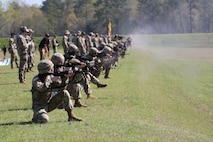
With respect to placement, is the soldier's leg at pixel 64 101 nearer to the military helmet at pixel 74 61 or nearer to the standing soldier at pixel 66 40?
the military helmet at pixel 74 61

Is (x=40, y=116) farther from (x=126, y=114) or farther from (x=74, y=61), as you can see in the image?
(x=126, y=114)

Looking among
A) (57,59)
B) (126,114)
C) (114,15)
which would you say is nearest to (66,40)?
(126,114)

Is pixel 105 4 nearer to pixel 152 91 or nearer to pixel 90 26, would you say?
pixel 90 26

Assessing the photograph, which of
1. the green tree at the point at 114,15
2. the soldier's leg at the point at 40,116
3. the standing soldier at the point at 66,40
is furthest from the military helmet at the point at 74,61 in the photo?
the green tree at the point at 114,15

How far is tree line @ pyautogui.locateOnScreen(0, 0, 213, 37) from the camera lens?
79062 mm

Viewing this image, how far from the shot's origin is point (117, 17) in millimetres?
90125

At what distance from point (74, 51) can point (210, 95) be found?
29.0ft

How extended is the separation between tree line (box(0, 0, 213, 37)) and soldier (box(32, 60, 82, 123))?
56.5 m

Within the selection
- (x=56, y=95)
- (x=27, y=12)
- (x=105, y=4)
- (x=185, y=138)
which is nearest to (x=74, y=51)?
(x=56, y=95)

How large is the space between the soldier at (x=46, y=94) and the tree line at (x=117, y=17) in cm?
5651

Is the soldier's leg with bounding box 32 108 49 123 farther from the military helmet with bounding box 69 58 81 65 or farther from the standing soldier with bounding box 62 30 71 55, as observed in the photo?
the standing soldier with bounding box 62 30 71 55

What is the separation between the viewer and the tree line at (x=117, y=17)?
79.1 m

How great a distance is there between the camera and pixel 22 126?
8.87 meters

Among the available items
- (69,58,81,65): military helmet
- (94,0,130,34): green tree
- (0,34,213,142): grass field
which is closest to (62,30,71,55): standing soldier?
(0,34,213,142): grass field
